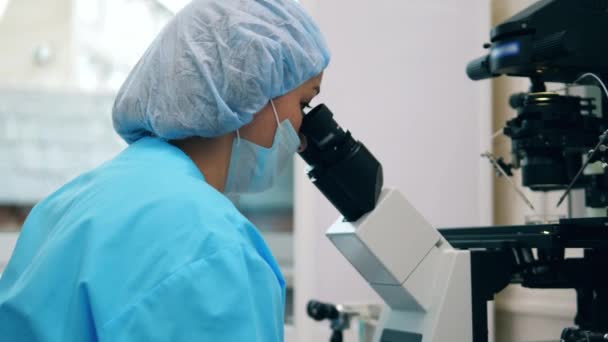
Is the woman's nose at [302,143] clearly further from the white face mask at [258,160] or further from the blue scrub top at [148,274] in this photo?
the blue scrub top at [148,274]

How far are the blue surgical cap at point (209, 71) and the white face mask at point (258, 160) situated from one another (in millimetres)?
62

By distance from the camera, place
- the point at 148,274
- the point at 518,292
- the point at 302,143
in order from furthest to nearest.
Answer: the point at 518,292 < the point at 302,143 < the point at 148,274

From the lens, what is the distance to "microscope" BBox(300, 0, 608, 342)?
1.26 metres

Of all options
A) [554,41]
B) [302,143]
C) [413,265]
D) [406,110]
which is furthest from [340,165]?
[406,110]

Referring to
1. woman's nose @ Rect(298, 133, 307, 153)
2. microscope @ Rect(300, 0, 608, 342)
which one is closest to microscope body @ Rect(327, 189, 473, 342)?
microscope @ Rect(300, 0, 608, 342)

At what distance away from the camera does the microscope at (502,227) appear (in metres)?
1.26

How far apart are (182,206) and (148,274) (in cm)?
9

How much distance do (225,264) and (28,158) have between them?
1.79 meters

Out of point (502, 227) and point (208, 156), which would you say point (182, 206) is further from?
point (502, 227)

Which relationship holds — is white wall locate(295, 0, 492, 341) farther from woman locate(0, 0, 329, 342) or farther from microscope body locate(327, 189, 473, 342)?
woman locate(0, 0, 329, 342)

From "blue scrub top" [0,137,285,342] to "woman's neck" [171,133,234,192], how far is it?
167mm

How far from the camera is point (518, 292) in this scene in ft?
7.83

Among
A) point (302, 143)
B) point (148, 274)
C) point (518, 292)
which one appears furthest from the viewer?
point (518, 292)

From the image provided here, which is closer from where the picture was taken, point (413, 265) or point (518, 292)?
point (413, 265)
